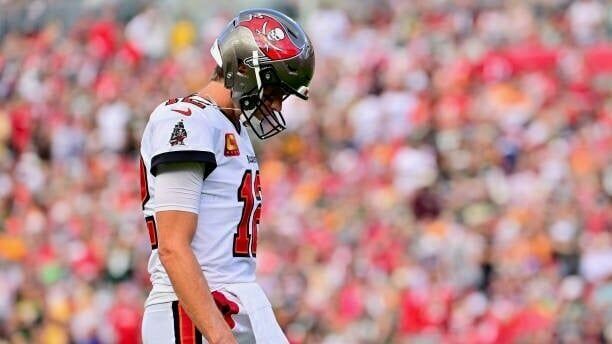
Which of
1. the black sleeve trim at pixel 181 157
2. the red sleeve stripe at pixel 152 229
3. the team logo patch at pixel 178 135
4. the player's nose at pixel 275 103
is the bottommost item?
the red sleeve stripe at pixel 152 229

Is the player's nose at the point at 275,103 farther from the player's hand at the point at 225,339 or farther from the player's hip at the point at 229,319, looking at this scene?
the player's hand at the point at 225,339

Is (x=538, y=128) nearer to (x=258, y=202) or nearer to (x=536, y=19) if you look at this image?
(x=536, y=19)

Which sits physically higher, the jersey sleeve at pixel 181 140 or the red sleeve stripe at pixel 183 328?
the jersey sleeve at pixel 181 140

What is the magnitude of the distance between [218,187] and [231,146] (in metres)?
0.14

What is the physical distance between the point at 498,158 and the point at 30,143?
586 cm

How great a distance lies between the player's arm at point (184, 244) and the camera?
13.5ft

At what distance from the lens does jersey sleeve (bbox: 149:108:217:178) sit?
4.16m

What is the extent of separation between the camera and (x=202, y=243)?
170 inches

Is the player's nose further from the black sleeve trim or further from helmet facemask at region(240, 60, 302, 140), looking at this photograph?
the black sleeve trim

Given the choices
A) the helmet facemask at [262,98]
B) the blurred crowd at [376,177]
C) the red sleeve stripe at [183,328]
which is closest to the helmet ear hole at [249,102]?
the helmet facemask at [262,98]

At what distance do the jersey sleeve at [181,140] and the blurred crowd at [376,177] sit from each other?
637 centimetres

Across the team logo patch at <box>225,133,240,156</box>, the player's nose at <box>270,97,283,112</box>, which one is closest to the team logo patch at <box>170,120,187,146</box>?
the team logo patch at <box>225,133,240,156</box>

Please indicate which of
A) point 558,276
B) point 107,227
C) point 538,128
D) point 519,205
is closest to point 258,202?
point 558,276

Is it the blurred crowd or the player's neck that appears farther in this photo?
the blurred crowd
